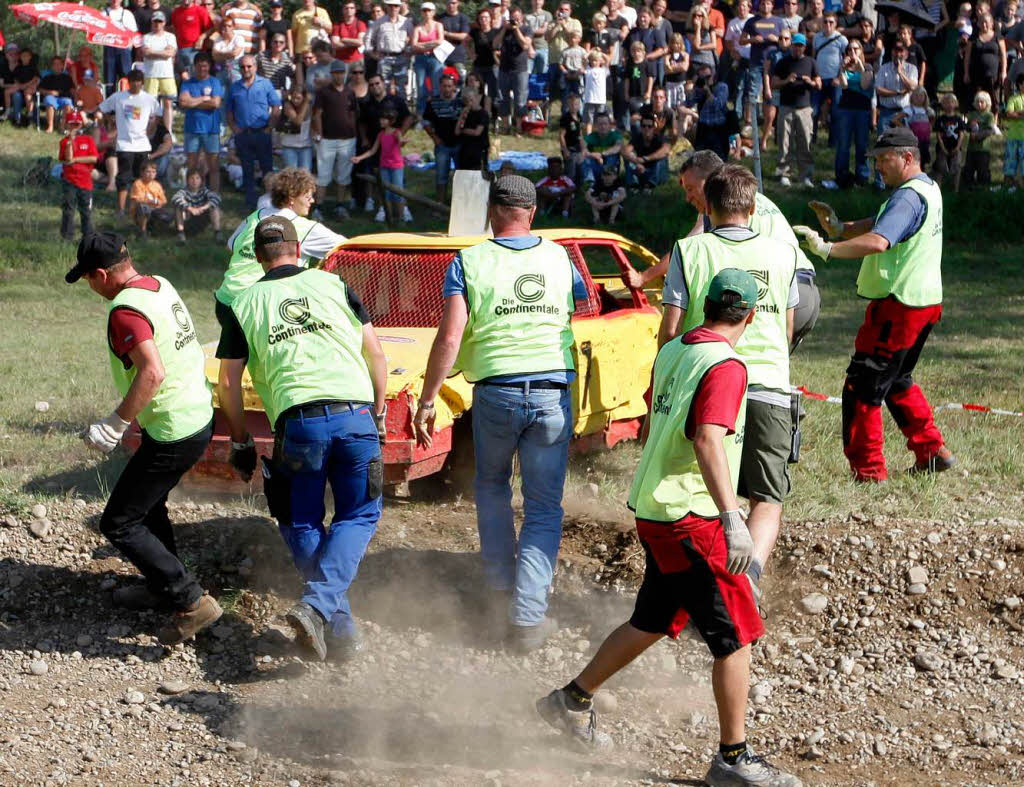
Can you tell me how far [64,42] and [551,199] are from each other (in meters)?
13.9

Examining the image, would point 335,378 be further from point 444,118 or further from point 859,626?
point 444,118

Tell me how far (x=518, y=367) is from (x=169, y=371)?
59.5 inches

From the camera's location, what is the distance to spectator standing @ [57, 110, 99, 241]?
1686 centimetres

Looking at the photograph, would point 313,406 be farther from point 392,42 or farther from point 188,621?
point 392,42

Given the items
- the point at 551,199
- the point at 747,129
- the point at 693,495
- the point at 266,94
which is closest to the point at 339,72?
the point at 266,94

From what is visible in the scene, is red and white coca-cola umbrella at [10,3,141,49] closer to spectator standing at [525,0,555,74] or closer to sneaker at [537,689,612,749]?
spectator standing at [525,0,555,74]

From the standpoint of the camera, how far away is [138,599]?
637 centimetres

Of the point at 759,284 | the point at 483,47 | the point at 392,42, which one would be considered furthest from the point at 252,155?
the point at 759,284

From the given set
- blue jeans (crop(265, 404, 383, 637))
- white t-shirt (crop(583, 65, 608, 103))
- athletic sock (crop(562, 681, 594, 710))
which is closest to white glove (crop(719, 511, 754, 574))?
athletic sock (crop(562, 681, 594, 710))

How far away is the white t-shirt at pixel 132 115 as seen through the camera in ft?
61.5

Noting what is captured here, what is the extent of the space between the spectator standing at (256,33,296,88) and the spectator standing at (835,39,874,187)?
816 cm

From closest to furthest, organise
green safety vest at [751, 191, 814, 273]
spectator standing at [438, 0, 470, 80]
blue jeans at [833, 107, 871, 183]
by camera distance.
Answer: green safety vest at [751, 191, 814, 273] → blue jeans at [833, 107, 871, 183] → spectator standing at [438, 0, 470, 80]

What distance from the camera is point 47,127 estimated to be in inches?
944

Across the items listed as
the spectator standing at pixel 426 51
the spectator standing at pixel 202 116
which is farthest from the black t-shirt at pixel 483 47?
the spectator standing at pixel 202 116
